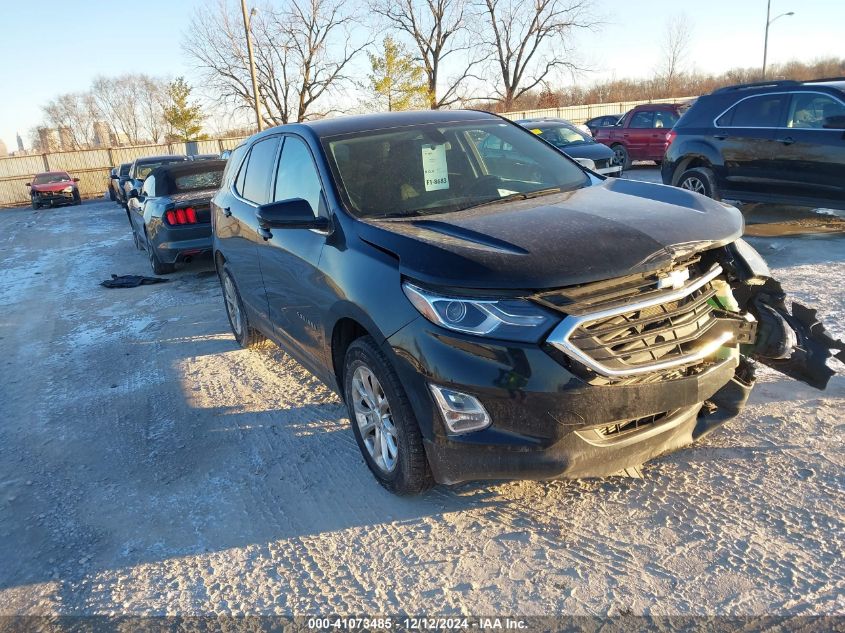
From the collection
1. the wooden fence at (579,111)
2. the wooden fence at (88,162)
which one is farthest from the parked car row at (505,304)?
the wooden fence at (579,111)

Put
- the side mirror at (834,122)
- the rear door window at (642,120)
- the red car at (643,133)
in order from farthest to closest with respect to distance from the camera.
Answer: the rear door window at (642,120), the red car at (643,133), the side mirror at (834,122)

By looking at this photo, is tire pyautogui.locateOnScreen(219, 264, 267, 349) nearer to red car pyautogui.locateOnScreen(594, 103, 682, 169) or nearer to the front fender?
the front fender

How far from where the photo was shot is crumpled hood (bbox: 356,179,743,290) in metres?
2.57

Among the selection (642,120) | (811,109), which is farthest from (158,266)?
(642,120)

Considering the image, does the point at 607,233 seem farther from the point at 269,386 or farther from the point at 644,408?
the point at 269,386

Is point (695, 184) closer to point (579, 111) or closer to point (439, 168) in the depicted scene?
point (439, 168)

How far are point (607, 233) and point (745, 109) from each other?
7.37 m

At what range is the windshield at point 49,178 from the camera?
26.6m

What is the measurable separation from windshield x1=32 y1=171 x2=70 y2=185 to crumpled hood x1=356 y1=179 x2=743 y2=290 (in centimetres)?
2834

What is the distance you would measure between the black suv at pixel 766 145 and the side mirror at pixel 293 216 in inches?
272

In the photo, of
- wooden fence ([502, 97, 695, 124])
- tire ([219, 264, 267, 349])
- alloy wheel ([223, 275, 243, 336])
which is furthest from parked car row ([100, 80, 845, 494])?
wooden fence ([502, 97, 695, 124])

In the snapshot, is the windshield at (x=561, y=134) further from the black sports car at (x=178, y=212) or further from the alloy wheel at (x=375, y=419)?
the alloy wheel at (x=375, y=419)

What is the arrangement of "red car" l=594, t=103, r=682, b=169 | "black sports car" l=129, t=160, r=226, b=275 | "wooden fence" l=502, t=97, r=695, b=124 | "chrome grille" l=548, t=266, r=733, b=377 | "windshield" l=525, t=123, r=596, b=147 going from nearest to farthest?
"chrome grille" l=548, t=266, r=733, b=377
"black sports car" l=129, t=160, r=226, b=275
"windshield" l=525, t=123, r=596, b=147
"red car" l=594, t=103, r=682, b=169
"wooden fence" l=502, t=97, r=695, b=124

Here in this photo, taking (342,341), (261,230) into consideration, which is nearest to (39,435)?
(261,230)
